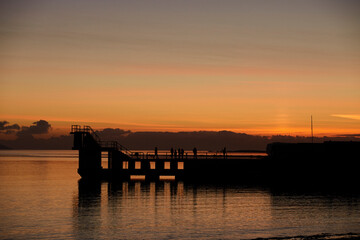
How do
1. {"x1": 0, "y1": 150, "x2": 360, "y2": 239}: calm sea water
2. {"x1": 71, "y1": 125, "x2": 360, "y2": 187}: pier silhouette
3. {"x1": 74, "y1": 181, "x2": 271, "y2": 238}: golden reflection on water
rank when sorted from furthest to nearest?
{"x1": 71, "y1": 125, "x2": 360, "y2": 187}: pier silhouette, {"x1": 74, "y1": 181, "x2": 271, "y2": 238}: golden reflection on water, {"x1": 0, "y1": 150, "x2": 360, "y2": 239}: calm sea water

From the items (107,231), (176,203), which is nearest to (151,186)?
(176,203)

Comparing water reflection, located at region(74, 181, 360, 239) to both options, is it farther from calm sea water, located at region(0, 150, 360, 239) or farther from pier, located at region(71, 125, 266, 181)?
pier, located at region(71, 125, 266, 181)

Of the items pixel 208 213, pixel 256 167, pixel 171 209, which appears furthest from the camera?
pixel 256 167

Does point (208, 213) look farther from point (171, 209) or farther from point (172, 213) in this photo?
point (171, 209)

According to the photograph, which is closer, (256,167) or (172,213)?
(172,213)

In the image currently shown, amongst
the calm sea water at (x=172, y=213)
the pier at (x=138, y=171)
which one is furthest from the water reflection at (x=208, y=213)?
the pier at (x=138, y=171)

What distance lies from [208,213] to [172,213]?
10.1ft

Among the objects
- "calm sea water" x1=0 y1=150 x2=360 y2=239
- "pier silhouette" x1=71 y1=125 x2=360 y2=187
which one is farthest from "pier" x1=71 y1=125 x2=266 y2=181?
"calm sea water" x1=0 y1=150 x2=360 y2=239

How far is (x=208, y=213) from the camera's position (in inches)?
1635

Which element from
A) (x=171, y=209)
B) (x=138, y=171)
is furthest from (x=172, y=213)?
(x=138, y=171)

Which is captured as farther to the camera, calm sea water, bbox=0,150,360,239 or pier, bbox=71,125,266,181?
pier, bbox=71,125,266,181

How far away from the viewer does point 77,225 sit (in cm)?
3575

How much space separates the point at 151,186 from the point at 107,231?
30.9 metres

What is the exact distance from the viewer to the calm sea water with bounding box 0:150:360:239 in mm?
33688
